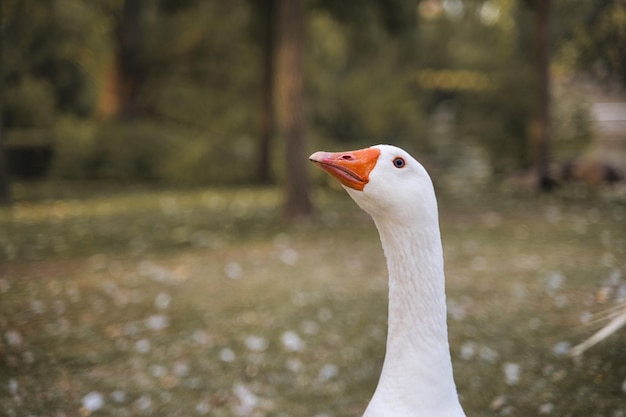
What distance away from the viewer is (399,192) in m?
2.37

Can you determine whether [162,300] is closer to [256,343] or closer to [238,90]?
[256,343]

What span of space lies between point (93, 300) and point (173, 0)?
1138 cm

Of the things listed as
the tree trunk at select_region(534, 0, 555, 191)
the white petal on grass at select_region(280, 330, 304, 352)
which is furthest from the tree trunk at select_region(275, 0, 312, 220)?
the tree trunk at select_region(534, 0, 555, 191)

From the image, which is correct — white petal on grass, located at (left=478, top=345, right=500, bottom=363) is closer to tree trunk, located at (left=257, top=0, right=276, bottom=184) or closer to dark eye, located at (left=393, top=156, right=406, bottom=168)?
Result: dark eye, located at (left=393, top=156, right=406, bottom=168)

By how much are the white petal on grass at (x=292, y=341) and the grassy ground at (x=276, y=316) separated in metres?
0.02

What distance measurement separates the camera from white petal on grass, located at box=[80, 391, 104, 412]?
4410mm

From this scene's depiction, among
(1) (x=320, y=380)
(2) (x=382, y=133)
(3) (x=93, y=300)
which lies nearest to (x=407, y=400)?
(1) (x=320, y=380)

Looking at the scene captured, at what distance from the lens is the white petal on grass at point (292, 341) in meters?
Answer: 5.51

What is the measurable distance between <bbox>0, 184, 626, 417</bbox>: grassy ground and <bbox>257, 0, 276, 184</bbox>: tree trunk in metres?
6.68

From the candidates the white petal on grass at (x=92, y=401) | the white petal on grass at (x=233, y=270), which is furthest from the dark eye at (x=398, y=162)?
the white petal on grass at (x=233, y=270)

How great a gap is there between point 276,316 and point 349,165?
163 inches

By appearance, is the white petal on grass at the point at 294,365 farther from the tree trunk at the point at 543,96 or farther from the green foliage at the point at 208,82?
the tree trunk at the point at 543,96

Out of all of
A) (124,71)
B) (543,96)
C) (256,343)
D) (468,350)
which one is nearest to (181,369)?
(256,343)

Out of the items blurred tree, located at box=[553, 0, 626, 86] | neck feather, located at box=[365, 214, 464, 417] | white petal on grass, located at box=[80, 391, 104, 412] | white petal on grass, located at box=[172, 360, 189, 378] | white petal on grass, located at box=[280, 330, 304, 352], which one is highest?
blurred tree, located at box=[553, 0, 626, 86]
